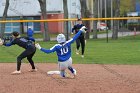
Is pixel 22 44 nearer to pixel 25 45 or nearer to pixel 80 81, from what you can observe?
pixel 25 45

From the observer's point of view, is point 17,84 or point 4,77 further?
point 4,77

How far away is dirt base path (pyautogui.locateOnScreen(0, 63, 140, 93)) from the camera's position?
10.2 m

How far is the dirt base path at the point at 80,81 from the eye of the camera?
33.6 feet

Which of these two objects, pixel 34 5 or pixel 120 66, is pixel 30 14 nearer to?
pixel 34 5

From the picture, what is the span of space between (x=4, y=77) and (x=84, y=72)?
2671 millimetres

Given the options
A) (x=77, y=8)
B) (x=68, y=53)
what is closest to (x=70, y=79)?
(x=68, y=53)

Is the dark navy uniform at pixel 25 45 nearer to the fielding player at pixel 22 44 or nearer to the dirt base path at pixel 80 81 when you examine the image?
the fielding player at pixel 22 44

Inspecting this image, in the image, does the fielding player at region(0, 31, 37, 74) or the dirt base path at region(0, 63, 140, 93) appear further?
the fielding player at region(0, 31, 37, 74)

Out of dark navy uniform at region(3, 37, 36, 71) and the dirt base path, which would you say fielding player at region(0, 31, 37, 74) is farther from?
the dirt base path

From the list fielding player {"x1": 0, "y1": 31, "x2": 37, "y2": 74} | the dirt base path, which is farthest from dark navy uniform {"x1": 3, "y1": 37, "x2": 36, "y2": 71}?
the dirt base path

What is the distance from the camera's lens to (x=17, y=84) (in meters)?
11.2

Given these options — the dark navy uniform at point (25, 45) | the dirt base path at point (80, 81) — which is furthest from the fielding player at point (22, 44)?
the dirt base path at point (80, 81)

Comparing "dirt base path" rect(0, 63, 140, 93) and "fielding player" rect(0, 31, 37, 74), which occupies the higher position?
"fielding player" rect(0, 31, 37, 74)

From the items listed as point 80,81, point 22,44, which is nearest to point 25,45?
point 22,44
